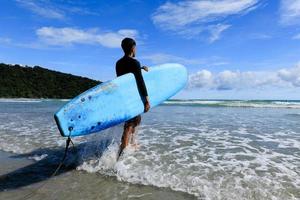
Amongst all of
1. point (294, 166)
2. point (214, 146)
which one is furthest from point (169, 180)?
point (214, 146)

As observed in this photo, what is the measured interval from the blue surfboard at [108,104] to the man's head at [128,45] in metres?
0.45

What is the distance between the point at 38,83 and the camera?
7025cm

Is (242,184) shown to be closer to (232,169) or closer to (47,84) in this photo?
(232,169)

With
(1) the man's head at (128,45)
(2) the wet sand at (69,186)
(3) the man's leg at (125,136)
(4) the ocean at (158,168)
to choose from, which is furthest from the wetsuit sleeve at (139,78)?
(2) the wet sand at (69,186)

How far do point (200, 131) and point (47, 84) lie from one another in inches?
2602

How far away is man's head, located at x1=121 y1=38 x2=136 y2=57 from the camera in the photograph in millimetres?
5668

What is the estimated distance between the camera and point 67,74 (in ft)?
261

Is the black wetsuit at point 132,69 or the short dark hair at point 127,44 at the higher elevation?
the short dark hair at point 127,44

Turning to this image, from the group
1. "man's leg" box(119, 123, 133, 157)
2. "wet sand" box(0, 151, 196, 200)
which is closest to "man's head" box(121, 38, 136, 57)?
"man's leg" box(119, 123, 133, 157)

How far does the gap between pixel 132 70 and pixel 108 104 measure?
0.75 meters

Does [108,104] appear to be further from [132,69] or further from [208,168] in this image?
[208,168]

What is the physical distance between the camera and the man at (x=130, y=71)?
5.70 meters

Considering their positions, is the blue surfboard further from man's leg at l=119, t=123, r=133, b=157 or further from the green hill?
the green hill

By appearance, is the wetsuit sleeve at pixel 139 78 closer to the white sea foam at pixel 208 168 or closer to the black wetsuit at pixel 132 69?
the black wetsuit at pixel 132 69
